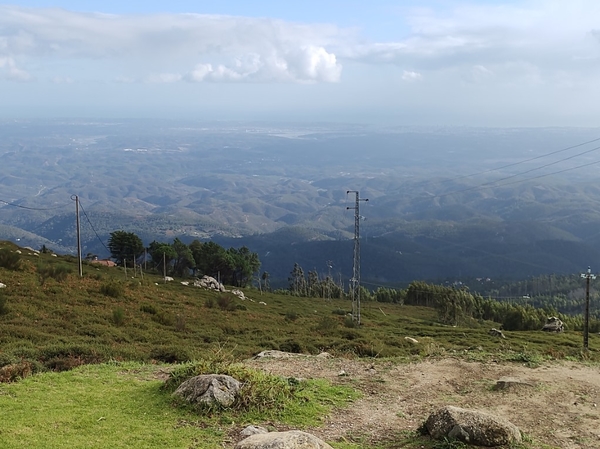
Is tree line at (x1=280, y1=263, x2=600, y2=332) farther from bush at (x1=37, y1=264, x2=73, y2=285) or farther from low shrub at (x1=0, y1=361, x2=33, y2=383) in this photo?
low shrub at (x1=0, y1=361, x2=33, y2=383)

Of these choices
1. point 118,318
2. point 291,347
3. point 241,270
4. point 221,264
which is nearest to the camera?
point 291,347

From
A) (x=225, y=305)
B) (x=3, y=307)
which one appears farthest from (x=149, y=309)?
(x=225, y=305)

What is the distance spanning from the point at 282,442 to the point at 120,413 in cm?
493

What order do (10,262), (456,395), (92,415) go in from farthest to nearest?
(10,262) < (456,395) < (92,415)

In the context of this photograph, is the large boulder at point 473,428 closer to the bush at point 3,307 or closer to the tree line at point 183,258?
the bush at point 3,307

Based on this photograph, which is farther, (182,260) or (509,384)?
(182,260)

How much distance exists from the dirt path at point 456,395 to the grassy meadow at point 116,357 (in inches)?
39.5

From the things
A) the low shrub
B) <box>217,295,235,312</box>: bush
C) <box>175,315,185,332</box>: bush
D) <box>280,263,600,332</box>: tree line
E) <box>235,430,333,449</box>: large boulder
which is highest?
<box>235,430,333,449</box>: large boulder

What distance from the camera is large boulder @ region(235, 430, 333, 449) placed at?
8.92m

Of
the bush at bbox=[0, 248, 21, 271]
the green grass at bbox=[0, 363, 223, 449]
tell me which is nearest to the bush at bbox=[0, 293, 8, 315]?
the green grass at bbox=[0, 363, 223, 449]

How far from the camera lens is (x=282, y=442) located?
8969 millimetres

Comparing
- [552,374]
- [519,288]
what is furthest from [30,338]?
[519,288]

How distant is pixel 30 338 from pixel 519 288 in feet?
630

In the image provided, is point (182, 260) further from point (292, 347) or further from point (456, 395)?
point (456, 395)
